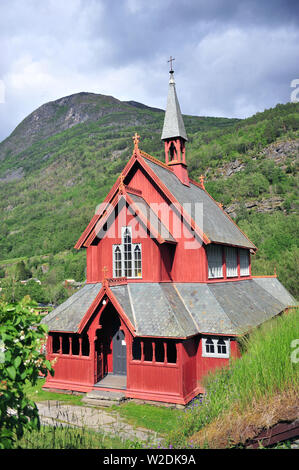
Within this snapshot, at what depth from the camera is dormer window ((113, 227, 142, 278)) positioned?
19.0m

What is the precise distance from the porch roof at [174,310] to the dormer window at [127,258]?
2.61 ft

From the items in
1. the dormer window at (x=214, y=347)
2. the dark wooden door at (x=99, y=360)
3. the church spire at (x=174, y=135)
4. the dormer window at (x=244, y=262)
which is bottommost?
the dark wooden door at (x=99, y=360)

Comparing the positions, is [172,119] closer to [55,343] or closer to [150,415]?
[55,343]

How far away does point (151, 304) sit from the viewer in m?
17.1

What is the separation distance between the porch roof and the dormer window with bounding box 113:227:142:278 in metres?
0.80

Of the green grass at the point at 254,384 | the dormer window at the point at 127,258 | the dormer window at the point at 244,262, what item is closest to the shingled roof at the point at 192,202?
the dormer window at the point at 244,262

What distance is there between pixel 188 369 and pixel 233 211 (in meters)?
88.0

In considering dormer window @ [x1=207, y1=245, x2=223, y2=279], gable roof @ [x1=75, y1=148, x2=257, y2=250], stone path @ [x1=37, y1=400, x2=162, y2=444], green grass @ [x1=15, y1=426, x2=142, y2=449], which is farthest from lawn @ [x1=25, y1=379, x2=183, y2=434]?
gable roof @ [x1=75, y1=148, x2=257, y2=250]

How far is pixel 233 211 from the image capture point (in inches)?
3944

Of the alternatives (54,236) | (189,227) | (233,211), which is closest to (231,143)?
(233,211)

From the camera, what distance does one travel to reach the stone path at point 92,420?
1195cm

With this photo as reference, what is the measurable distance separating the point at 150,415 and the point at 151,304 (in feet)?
16.0

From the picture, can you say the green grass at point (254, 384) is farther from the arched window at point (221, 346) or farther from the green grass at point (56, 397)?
the green grass at point (56, 397)

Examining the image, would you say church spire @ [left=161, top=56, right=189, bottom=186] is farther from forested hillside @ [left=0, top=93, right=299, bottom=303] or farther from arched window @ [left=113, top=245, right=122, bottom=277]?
forested hillside @ [left=0, top=93, right=299, bottom=303]
